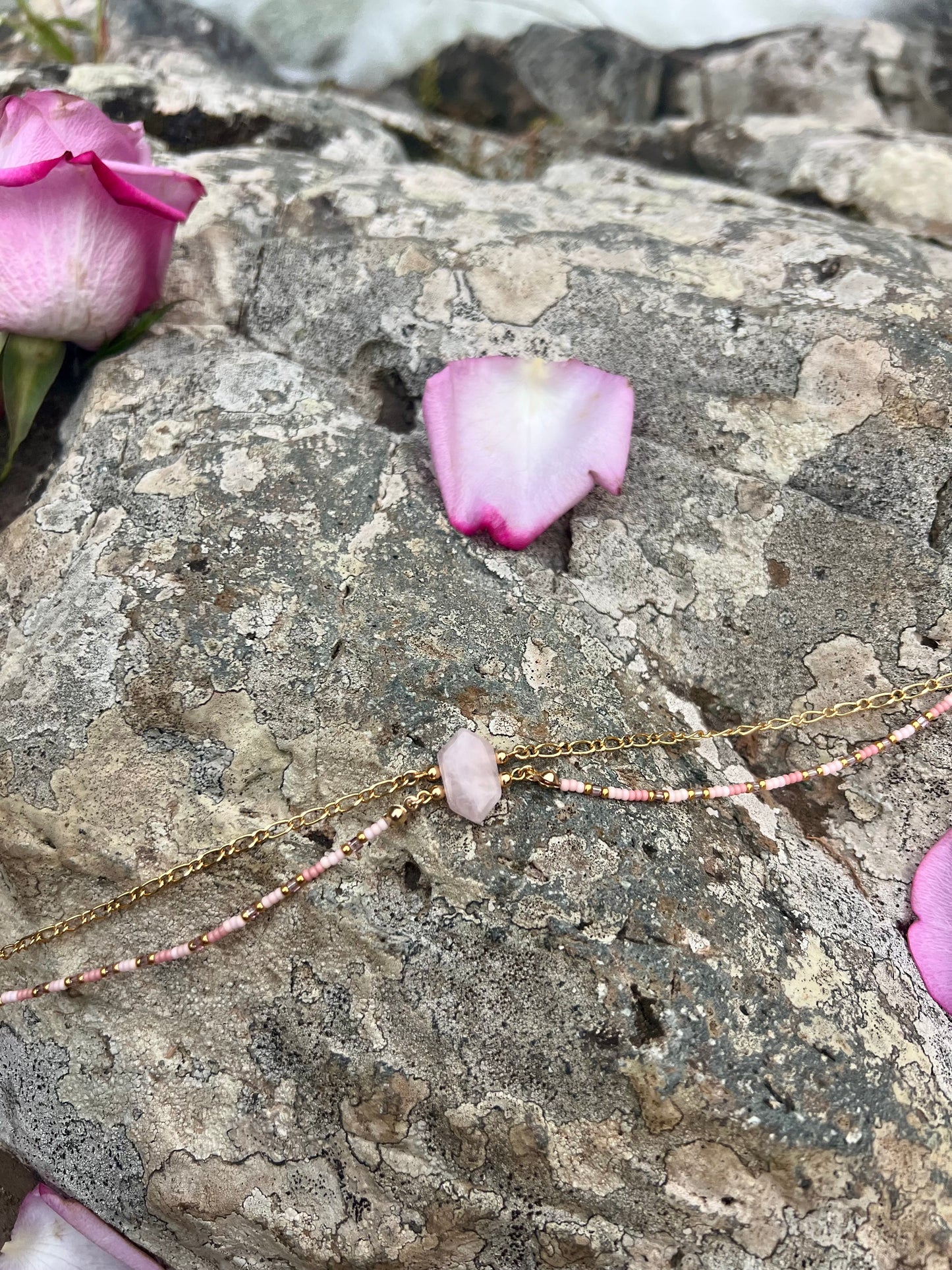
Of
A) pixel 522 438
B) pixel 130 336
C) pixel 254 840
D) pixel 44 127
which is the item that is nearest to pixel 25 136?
pixel 44 127

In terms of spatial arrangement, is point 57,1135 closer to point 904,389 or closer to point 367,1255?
A: point 367,1255

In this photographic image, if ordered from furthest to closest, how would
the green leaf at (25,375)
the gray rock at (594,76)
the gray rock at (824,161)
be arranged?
the gray rock at (594,76), the gray rock at (824,161), the green leaf at (25,375)

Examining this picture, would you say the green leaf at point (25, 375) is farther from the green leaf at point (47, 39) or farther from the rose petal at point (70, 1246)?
the green leaf at point (47, 39)

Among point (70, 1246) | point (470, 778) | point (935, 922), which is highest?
point (470, 778)

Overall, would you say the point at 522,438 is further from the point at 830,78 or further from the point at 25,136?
the point at 830,78

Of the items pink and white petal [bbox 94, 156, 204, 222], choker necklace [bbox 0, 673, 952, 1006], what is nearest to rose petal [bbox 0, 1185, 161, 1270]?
choker necklace [bbox 0, 673, 952, 1006]

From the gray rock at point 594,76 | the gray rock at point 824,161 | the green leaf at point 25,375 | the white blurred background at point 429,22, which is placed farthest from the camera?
the white blurred background at point 429,22

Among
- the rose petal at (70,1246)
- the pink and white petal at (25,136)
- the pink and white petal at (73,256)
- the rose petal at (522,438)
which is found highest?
Result: the pink and white petal at (25,136)

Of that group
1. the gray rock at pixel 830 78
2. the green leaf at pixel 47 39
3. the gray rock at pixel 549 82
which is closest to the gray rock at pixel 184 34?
the green leaf at pixel 47 39
